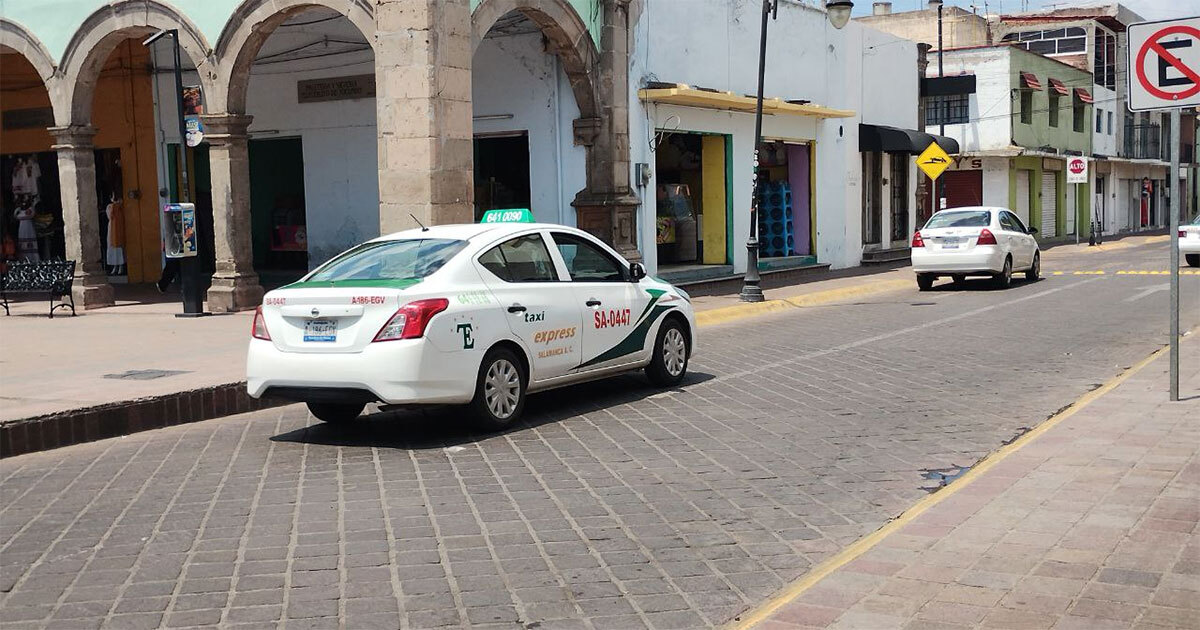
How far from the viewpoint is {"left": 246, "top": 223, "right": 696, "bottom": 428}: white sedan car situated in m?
7.86

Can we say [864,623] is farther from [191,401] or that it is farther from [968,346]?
[968,346]

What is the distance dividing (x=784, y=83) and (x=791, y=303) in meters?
7.49

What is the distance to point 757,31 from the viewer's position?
77.3 feet

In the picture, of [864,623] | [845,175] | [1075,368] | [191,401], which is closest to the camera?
[864,623]

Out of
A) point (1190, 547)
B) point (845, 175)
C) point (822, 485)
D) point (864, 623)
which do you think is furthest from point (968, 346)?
point (845, 175)

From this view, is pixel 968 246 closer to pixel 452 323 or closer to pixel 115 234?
pixel 452 323

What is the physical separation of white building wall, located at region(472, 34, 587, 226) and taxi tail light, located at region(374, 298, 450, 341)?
38.6 ft

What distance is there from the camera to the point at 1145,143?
64062mm

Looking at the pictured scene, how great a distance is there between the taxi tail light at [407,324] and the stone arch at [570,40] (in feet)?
32.6

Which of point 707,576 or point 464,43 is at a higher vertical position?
point 464,43

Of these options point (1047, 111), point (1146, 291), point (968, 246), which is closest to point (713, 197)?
point (968, 246)

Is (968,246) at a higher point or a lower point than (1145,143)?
lower

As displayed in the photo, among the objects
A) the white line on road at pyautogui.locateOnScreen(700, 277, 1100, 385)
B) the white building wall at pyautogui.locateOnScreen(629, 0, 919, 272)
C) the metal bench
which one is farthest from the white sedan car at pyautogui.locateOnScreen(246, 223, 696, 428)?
the white building wall at pyautogui.locateOnScreen(629, 0, 919, 272)

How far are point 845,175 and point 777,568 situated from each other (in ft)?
77.4
